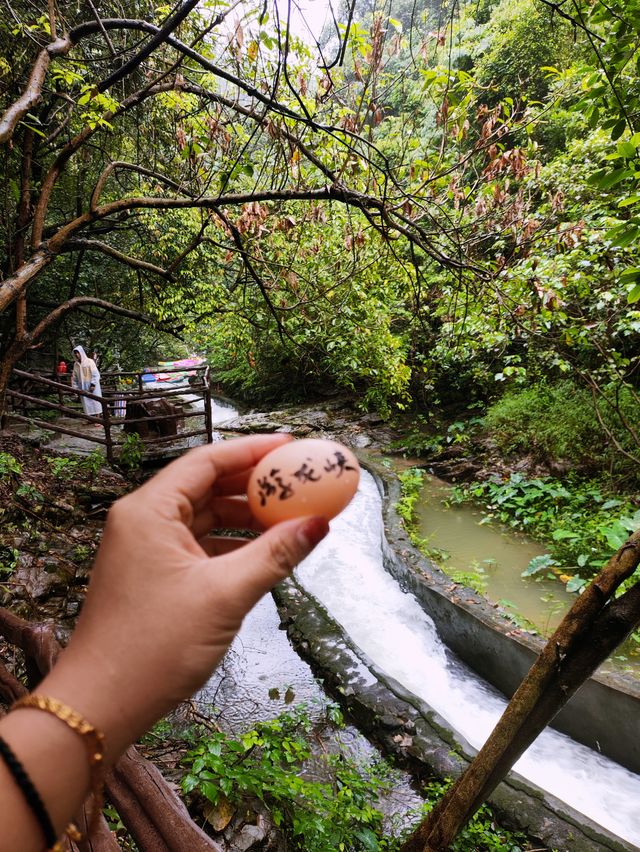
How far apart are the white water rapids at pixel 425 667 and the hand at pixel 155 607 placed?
425 cm

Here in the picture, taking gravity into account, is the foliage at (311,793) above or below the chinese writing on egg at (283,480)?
below

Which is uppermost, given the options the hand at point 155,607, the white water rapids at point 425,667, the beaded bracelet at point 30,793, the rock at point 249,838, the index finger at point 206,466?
the index finger at point 206,466

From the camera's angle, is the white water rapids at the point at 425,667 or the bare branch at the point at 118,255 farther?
the bare branch at the point at 118,255

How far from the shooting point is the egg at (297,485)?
1.21m

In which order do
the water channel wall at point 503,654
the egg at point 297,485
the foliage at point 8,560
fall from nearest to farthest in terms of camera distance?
the egg at point 297,485 < the water channel wall at point 503,654 < the foliage at point 8,560

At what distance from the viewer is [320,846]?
8.82 feet

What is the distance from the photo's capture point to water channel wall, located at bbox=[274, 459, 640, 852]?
3277mm

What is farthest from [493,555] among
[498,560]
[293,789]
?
[293,789]

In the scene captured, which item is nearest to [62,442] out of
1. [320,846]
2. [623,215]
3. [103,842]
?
[320,846]

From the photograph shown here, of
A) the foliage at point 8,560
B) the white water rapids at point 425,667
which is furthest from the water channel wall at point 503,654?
the foliage at point 8,560

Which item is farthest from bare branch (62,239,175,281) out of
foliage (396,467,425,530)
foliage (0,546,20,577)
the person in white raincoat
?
foliage (396,467,425,530)

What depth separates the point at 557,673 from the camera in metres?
1.63

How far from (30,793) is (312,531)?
612 mm

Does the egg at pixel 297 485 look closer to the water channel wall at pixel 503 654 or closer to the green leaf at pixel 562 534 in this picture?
the water channel wall at pixel 503 654
